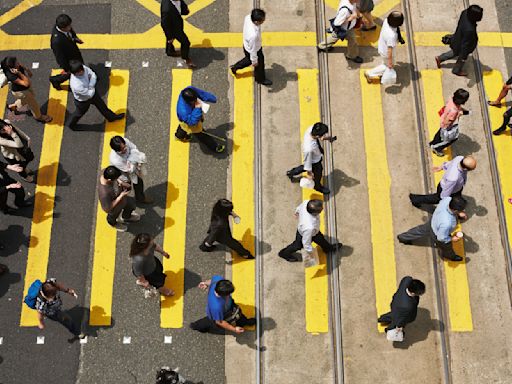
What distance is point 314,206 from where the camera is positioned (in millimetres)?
8891

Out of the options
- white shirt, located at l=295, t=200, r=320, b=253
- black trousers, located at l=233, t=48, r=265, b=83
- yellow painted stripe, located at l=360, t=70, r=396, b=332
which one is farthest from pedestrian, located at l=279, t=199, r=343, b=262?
black trousers, located at l=233, t=48, r=265, b=83

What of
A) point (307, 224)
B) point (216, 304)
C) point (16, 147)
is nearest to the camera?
point (216, 304)

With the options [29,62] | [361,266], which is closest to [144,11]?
[29,62]

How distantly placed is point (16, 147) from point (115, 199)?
195cm

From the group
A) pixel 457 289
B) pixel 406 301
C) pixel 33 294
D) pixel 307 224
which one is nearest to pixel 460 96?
pixel 457 289

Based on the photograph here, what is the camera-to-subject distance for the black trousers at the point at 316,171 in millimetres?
10453

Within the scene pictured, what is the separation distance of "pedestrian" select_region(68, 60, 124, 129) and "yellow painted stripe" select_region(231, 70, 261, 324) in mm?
2326

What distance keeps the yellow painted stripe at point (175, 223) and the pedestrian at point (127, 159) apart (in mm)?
994

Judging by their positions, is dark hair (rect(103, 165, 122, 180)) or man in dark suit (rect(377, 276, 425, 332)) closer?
man in dark suit (rect(377, 276, 425, 332))

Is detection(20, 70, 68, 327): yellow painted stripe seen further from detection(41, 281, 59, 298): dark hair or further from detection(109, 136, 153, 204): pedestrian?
detection(109, 136, 153, 204): pedestrian

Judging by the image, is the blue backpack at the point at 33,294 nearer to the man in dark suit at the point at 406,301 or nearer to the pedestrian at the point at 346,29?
the man in dark suit at the point at 406,301

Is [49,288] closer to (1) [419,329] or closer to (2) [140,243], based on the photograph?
(2) [140,243]

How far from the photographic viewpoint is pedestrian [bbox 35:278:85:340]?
350 inches

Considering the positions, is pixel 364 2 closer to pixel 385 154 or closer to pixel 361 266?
pixel 385 154
